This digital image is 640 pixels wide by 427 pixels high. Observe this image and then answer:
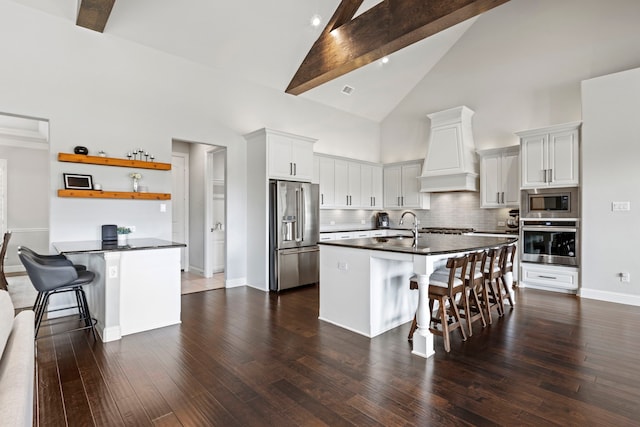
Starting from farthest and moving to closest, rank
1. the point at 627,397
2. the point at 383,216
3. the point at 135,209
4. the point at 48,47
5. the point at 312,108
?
the point at 383,216
the point at 312,108
the point at 135,209
the point at 48,47
the point at 627,397

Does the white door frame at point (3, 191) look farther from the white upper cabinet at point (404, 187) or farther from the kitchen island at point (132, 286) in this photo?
the white upper cabinet at point (404, 187)

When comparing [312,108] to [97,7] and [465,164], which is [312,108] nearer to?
[465,164]

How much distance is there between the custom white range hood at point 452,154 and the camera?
6188mm

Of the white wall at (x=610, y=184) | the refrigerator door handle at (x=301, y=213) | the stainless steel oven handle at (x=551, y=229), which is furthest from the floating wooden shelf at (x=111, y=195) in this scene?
the white wall at (x=610, y=184)

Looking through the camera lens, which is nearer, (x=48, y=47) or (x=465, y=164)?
(x=48, y=47)

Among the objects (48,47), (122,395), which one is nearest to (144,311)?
(122,395)

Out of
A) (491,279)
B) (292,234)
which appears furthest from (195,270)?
(491,279)

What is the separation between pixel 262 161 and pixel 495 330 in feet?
13.0

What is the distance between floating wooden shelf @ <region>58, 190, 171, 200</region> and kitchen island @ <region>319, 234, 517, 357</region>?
2.52m

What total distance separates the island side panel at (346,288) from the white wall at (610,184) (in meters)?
3.73

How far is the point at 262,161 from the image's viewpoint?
5285 mm

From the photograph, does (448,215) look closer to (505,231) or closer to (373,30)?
(505,231)

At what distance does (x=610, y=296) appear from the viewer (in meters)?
4.54

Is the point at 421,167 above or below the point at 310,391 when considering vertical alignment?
above
